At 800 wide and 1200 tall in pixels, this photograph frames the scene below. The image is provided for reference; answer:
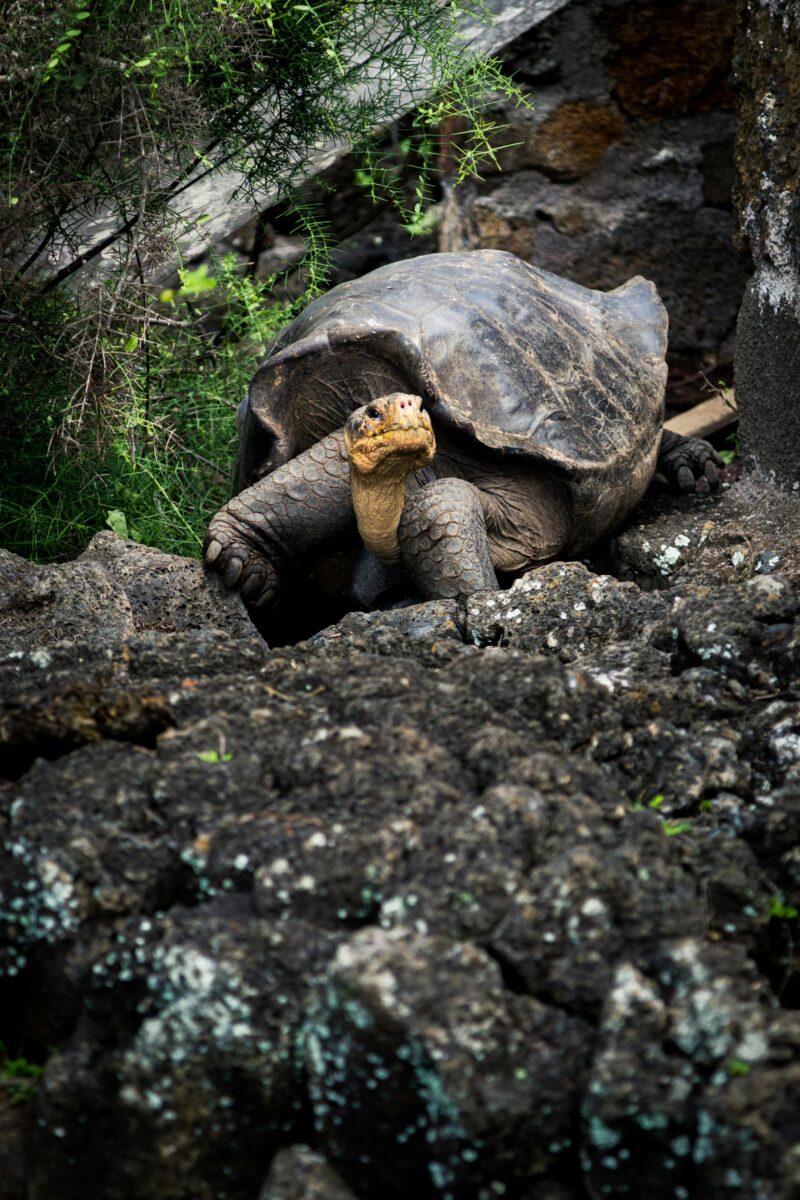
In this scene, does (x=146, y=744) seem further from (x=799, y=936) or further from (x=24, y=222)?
(x=24, y=222)

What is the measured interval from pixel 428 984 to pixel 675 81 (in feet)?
15.3

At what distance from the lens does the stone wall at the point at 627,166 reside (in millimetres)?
5484

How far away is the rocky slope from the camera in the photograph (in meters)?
1.70

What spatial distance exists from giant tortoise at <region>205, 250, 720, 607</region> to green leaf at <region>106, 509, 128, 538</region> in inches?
15.7

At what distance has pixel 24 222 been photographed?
3.98 metres

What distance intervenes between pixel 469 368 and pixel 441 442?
0.22 meters

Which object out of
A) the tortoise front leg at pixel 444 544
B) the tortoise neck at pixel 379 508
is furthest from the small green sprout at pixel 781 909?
the tortoise neck at pixel 379 508

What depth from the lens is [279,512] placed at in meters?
3.92

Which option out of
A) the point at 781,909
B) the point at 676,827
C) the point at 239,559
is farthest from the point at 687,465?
the point at 781,909

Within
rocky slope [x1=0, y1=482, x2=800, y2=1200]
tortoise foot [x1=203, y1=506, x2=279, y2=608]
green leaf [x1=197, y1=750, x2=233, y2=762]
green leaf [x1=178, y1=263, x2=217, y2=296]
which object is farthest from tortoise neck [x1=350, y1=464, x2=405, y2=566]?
green leaf [x1=197, y1=750, x2=233, y2=762]

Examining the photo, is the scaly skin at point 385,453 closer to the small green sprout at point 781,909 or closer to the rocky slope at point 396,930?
the rocky slope at point 396,930

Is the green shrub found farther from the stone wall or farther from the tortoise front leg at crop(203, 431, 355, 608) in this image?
the stone wall

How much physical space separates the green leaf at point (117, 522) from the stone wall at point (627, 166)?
215cm

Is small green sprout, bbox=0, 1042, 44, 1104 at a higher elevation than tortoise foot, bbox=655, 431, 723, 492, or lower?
higher
